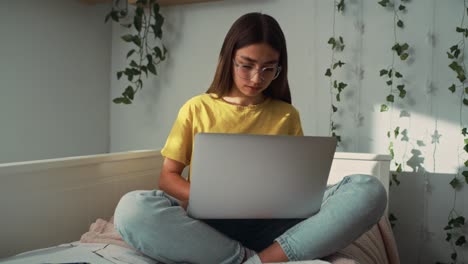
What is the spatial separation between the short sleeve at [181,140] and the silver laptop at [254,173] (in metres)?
0.35

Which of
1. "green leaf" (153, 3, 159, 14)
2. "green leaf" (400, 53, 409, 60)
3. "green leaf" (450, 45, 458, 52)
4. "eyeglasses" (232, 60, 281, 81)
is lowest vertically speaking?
"eyeglasses" (232, 60, 281, 81)

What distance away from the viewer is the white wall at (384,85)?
1.87 metres

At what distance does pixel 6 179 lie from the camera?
1120 millimetres

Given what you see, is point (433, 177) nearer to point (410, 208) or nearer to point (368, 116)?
point (410, 208)

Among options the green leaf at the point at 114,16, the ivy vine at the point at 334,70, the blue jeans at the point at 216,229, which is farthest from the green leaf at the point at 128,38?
the blue jeans at the point at 216,229

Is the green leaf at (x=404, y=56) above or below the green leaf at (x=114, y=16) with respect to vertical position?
below

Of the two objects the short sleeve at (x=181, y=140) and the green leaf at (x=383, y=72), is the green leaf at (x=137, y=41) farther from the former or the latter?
the green leaf at (x=383, y=72)

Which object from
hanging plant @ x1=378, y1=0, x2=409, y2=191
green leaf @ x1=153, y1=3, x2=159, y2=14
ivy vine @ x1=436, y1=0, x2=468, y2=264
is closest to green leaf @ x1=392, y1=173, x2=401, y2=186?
hanging plant @ x1=378, y1=0, x2=409, y2=191

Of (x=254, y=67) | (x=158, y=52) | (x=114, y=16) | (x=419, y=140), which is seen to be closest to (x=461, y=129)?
(x=419, y=140)

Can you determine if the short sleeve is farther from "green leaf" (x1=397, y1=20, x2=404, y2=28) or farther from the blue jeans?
"green leaf" (x1=397, y1=20, x2=404, y2=28)

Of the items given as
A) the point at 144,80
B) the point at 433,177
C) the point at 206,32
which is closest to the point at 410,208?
the point at 433,177

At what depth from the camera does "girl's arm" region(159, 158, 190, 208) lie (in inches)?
48.5

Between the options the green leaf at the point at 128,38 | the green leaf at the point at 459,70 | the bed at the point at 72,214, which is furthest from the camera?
the green leaf at the point at 128,38

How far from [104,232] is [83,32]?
1384mm
